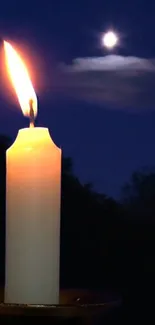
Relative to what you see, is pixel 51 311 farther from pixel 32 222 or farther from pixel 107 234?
pixel 107 234

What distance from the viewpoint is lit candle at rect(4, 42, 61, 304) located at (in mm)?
292

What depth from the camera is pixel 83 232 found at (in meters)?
0.55

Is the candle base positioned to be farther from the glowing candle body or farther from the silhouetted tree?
the silhouetted tree

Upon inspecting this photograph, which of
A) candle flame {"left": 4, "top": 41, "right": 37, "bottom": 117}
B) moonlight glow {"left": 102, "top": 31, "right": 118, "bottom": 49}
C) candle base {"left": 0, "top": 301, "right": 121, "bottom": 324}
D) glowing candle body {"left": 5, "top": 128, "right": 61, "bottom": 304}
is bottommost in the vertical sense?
candle base {"left": 0, "top": 301, "right": 121, "bottom": 324}

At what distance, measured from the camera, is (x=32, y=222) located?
0.29m

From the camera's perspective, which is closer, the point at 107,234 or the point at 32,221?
the point at 32,221

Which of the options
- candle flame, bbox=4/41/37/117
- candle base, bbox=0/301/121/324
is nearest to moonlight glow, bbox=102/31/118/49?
candle flame, bbox=4/41/37/117

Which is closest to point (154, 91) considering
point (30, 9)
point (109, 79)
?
point (109, 79)

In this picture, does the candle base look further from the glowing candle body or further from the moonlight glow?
the moonlight glow

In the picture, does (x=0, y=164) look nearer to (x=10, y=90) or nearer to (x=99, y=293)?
(x=10, y=90)

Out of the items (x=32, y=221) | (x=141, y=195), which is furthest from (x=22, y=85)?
(x=141, y=195)

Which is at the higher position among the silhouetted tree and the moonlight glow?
the moonlight glow

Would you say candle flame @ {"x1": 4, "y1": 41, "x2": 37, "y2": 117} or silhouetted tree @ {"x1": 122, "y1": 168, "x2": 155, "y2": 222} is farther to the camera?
silhouetted tree @ {"x1": 122, "y1": 168, "x2": 155, "y2": 222}

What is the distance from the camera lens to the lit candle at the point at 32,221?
0.96ft
